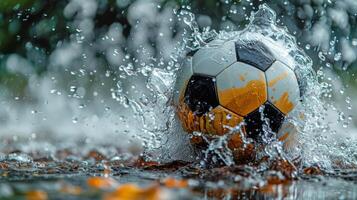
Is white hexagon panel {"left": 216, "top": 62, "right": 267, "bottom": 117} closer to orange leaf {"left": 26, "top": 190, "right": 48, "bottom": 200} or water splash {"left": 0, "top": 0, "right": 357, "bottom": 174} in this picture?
water splash {"left": 0, "top": 0, "right": 357, "bottom": 174}

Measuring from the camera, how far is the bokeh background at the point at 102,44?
378 inches

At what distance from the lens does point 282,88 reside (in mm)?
4031

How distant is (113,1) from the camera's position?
10516mm

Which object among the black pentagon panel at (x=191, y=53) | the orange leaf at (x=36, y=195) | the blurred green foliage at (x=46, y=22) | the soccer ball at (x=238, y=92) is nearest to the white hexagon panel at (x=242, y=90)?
the soccer ball at (x=238, y=92)

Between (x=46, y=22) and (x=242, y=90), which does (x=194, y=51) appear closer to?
(x=242, y=90)

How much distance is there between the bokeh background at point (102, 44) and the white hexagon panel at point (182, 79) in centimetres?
508

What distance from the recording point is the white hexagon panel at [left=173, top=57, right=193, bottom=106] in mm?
4129

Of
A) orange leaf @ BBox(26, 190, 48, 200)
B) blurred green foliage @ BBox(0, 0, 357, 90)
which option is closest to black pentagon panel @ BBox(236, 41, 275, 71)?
orange leaf @ BBox(26, 190, 48, 200)

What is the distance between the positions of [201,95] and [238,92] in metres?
0.22

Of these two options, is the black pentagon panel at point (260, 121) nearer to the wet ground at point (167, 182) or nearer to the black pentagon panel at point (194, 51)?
the wet ground at point (167, 182)

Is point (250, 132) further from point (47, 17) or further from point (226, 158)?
point (47, 17)

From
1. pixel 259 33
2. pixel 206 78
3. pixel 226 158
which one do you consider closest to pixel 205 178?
pixel 226 158

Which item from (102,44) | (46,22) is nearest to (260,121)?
(102,44)

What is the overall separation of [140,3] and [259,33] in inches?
A: 235
